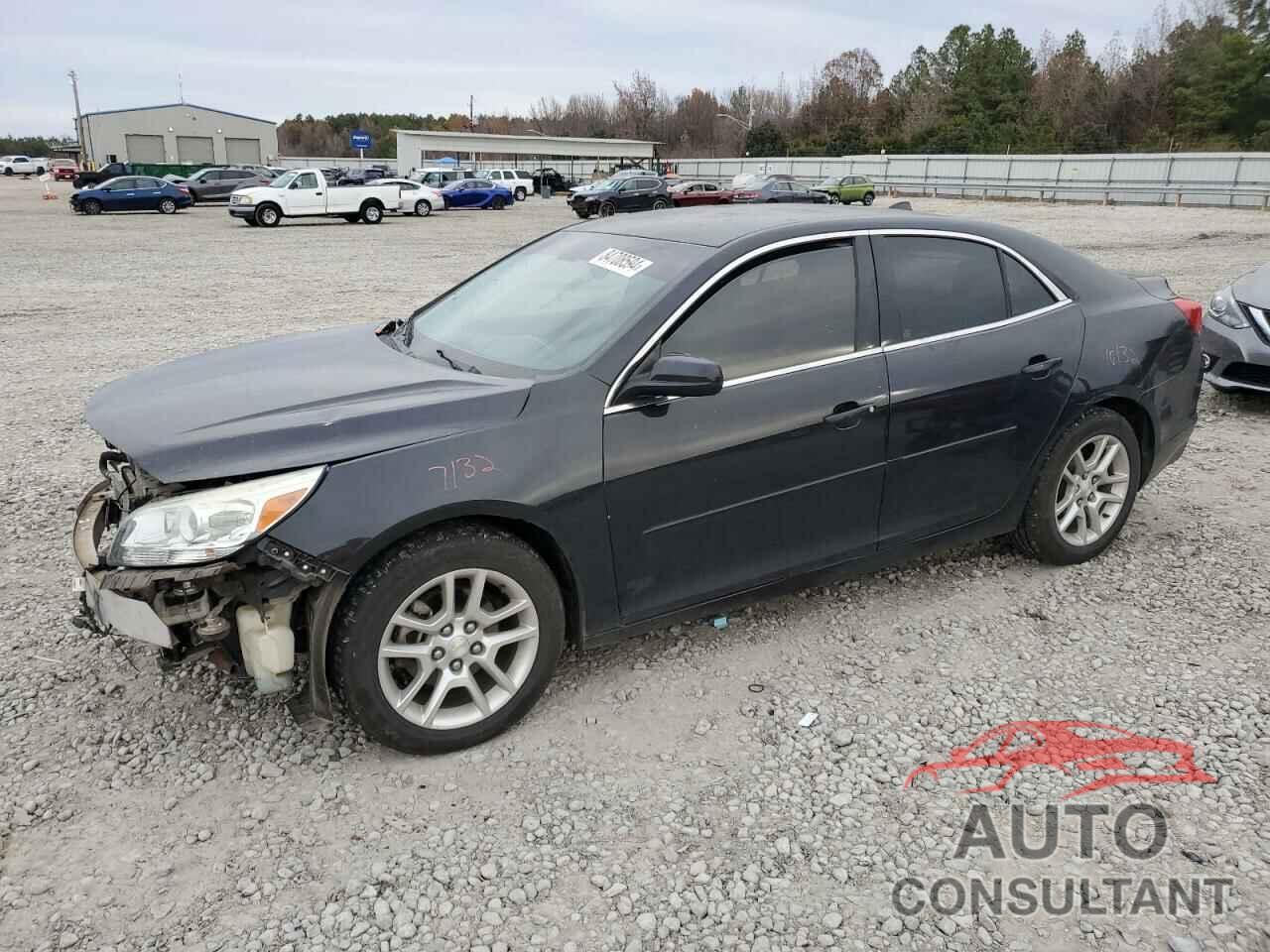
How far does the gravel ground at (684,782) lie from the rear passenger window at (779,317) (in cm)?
118

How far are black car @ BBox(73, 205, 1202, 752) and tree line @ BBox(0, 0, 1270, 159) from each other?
6579 centimetres

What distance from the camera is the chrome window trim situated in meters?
3.26

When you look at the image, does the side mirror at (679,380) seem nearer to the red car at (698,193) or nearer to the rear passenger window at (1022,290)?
the rear passenger window at (1022,290)

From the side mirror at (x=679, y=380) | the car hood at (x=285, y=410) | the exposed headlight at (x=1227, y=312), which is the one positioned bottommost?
the exposed headlight at (x=1227, y=312)

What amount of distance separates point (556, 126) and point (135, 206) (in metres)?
101

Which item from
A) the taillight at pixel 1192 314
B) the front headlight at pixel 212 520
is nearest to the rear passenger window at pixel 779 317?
the front headlight at pixel 212 520

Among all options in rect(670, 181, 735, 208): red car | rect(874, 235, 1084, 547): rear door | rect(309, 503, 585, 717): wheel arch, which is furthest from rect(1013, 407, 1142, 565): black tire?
rect(670, 181, 735, 208): red car

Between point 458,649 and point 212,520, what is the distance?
0.83 metres

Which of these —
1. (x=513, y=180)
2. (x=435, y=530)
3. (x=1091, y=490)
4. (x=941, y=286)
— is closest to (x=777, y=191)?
(x=513, y=180)

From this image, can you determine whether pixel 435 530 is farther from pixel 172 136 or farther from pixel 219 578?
pixel 172 136

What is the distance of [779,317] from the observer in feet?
11.8

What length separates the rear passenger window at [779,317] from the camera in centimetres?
344

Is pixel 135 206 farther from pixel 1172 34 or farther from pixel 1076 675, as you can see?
pixel 1172 34

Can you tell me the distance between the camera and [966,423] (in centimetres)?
394
